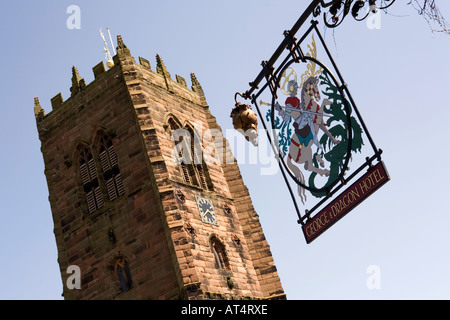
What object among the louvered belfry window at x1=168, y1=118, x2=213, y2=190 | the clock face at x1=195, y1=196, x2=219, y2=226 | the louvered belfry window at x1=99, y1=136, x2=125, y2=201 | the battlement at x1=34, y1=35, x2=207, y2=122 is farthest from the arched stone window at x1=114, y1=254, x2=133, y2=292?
the battlement at x1=34, y1=35, x2=207, y2=122

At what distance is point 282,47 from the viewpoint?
35.8 feet

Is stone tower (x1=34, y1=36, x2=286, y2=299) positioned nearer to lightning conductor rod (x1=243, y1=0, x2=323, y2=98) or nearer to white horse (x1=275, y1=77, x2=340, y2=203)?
lightning conductor rod (x1=243, y1=0, x2=323, y2=98)

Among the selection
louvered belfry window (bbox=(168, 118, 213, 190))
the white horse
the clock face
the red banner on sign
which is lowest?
the red banner on sign

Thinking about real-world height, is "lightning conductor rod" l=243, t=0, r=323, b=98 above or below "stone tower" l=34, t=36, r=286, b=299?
below

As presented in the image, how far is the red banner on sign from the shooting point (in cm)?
925

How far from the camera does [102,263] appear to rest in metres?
30.6

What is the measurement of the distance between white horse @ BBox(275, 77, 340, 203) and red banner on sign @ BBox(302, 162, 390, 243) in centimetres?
58

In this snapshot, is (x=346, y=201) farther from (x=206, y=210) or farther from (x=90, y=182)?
(x=90, y=182)

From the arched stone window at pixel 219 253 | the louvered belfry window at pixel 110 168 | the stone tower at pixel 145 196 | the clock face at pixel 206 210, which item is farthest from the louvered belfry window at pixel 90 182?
the arched stone window at pixel 219 253

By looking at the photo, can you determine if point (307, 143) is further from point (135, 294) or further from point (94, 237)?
point (94, 237)

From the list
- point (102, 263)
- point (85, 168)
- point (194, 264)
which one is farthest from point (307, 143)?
point (85, 168)

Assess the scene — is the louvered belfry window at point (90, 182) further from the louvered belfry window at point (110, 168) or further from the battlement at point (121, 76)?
the battlement at point (121, 76)

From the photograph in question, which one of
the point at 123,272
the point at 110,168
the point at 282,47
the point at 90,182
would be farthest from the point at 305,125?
the point at 90,182
